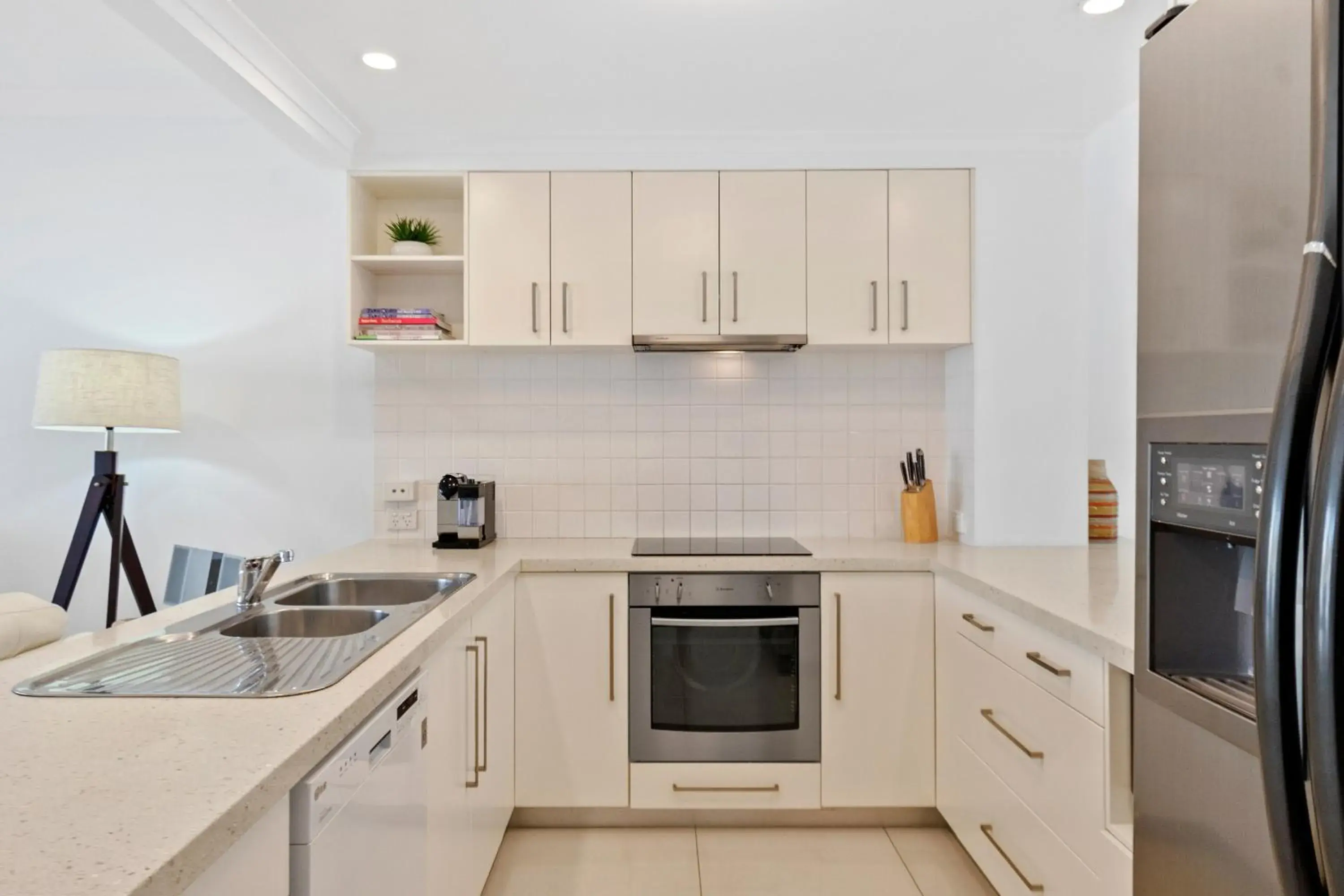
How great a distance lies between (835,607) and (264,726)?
1.82 m

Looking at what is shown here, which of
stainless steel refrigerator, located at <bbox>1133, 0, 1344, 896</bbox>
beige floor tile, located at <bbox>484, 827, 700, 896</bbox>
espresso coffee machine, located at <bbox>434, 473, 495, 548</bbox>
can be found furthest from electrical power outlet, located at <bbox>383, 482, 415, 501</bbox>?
stainless steel refrigerator, located at <bbox>1133, 0, 1344, 896</bbox>

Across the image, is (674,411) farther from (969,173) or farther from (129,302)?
(129,302)

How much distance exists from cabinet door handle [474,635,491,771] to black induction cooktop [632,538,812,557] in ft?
1.99

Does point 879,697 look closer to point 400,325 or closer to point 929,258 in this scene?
point 929,258

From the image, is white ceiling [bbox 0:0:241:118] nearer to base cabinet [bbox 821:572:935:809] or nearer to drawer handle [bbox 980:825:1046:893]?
base cabinet [bbox 821:572:935:809]

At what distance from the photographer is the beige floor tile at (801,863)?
216 cm

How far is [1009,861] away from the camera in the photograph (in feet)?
6.15

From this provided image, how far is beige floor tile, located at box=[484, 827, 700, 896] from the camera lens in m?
2.15

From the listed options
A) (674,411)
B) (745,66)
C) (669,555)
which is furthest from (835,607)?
(745,66)

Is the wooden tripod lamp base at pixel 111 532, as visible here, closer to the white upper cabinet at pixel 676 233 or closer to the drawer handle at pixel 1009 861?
the white upper cabinet at pixel 676 233

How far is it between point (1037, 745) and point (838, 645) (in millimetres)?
780

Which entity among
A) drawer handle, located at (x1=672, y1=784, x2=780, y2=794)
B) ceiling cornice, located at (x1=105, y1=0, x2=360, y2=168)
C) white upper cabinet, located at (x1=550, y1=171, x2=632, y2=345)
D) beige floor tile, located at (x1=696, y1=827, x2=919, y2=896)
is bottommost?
beige floor tile, located at (x1=696, y1=827, x2=919, y2=896)

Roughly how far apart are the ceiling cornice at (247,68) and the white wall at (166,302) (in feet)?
1.57

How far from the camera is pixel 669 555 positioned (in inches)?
98.0
